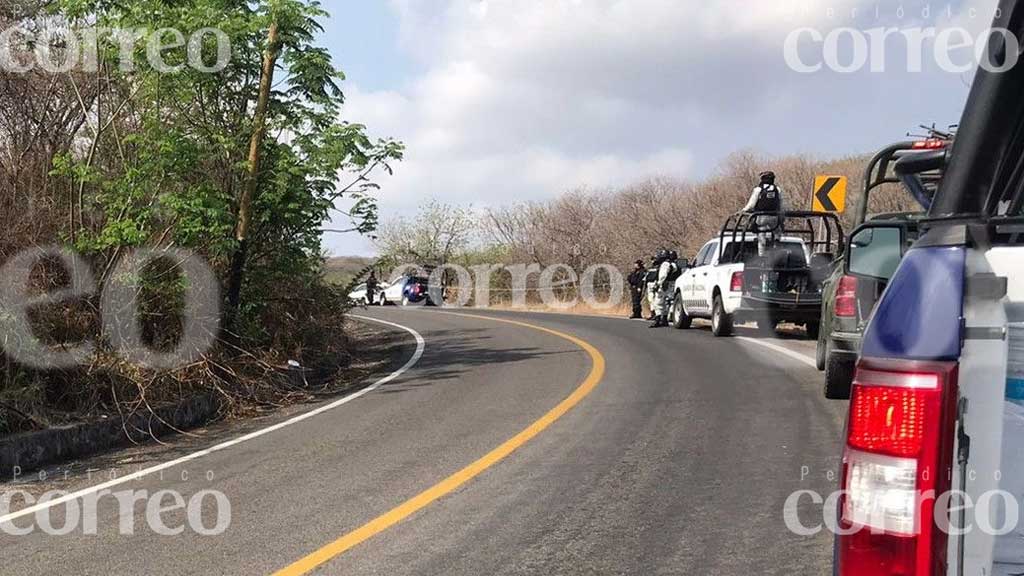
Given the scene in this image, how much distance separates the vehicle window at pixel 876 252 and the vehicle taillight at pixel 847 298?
0.35 ft

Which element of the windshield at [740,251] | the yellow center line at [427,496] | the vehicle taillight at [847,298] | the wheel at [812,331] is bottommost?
the yellow center line at [427,496]

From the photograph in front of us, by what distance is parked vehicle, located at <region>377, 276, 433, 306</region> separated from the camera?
148ft

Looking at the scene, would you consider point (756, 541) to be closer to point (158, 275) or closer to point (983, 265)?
point (983, 265)

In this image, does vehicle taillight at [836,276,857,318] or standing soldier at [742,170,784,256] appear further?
standing soldier at [742,170,784,256]

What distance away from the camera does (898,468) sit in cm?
211

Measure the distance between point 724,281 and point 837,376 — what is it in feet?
22.5

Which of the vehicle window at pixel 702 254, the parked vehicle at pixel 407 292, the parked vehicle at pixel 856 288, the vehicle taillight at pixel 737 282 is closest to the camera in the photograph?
the parked vehicle at pixel 856 288

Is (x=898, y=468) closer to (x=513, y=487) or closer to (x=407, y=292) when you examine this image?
(x=513, y=487)

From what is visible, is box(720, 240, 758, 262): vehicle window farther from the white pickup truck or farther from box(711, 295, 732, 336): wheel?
box(711, 295, 732, 336): wheel

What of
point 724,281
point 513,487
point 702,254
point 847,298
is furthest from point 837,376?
point 702,254

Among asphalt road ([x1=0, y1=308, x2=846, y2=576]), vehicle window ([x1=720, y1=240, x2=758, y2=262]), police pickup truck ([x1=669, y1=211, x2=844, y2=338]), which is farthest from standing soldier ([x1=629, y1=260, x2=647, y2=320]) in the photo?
asphalt road ([x1=0, y1=308, x2=846, y2=576])

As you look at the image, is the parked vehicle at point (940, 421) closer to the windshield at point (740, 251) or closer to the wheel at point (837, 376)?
the wheel at point (837, 376)

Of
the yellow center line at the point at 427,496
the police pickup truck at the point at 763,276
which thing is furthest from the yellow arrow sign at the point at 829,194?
the yellow center line at the point at 427,496

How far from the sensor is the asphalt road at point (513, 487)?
197 inches
